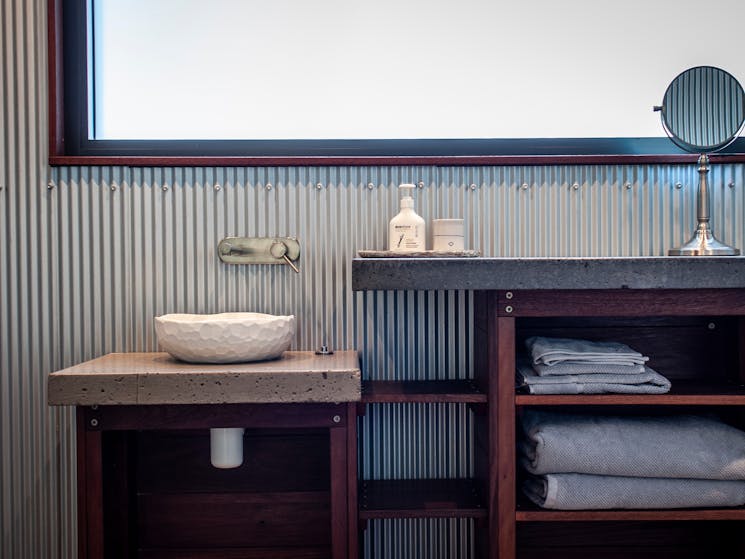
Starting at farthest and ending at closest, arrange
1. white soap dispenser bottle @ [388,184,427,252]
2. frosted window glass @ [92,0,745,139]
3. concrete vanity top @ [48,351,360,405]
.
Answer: frosted window glass @ [92,0,745,139]
white soap dispenser bottle @ [388,184,427,252]
concrete vanity top @ [48,351,360,405]

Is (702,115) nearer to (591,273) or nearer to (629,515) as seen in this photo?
(591,273)

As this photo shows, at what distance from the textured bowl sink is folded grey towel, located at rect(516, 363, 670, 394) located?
0.59 metres

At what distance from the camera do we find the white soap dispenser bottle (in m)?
1.62

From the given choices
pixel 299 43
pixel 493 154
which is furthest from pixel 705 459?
pixel 299 43

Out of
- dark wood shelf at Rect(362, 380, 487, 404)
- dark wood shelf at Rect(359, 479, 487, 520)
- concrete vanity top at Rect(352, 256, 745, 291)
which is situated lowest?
dark wood shelf at Rect(359, 479, 487, 520)

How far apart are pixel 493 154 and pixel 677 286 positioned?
672 mm

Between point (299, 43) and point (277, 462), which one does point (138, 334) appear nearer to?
point (277, 462)

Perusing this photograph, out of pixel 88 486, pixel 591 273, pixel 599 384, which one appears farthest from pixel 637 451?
pixel 88 486

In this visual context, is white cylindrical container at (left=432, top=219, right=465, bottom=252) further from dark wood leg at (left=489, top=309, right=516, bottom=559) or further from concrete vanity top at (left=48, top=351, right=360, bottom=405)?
concrete vanity top at (left=48, top=351, right=360, bottom=405)

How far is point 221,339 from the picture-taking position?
4.52ft

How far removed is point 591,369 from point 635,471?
0.24 m

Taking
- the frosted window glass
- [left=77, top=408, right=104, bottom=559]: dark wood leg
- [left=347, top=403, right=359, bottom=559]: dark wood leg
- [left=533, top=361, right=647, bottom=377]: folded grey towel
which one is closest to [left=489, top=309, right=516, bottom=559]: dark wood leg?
[left=533, top=361, right=647, bottom=377]: folded grey towel

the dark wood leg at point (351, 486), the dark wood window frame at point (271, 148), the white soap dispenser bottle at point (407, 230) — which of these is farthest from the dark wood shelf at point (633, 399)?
the dark wood window frame at point (271, 148)

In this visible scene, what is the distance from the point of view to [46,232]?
Answer: 1689mm
